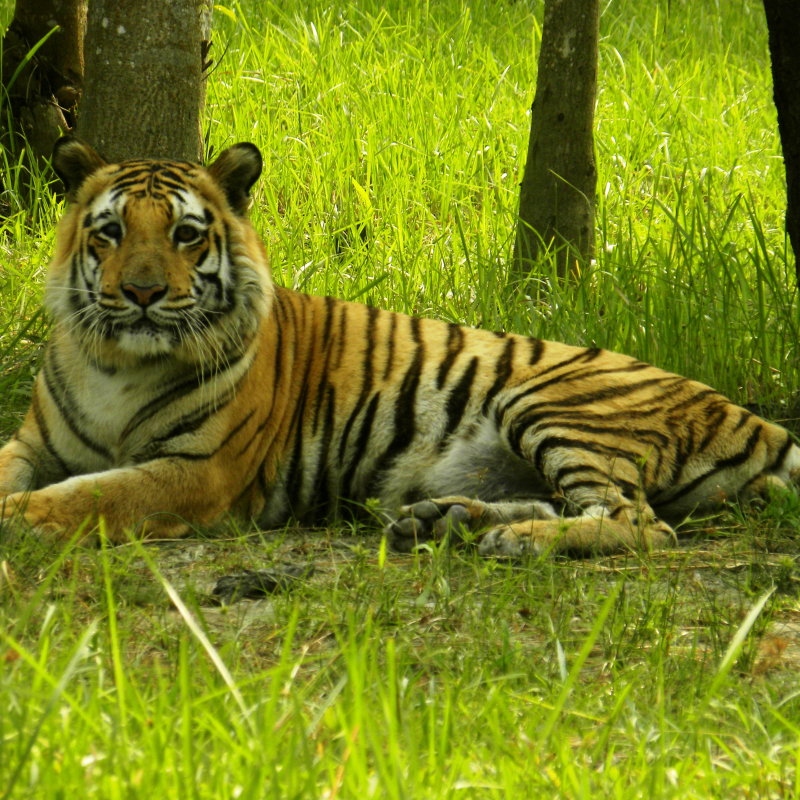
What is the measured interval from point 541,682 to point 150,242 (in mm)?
2026

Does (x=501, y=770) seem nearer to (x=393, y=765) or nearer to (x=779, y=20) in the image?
(x=393, y=765)

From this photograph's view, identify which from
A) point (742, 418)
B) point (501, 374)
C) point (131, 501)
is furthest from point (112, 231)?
point (742, 418)

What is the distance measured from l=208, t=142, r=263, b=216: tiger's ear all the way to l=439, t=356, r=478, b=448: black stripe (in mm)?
1048

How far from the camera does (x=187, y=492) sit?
3336 mm

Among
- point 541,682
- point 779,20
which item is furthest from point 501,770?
point 779,20

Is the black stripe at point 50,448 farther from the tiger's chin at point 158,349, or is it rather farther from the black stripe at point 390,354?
the black stripe at point 390,354

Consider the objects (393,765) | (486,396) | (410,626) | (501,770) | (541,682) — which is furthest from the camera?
(486,396)

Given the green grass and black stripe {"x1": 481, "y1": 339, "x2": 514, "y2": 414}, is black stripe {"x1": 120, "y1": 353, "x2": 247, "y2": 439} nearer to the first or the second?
Result: the green grass

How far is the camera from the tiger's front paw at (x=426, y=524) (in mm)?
3174

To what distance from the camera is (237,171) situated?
3.63 m

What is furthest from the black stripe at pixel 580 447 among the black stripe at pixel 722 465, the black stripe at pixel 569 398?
the black stripe at pixel 722 465

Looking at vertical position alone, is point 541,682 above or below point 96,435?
below

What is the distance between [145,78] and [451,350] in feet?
6.94

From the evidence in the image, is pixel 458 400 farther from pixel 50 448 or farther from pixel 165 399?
pixel 50 448
